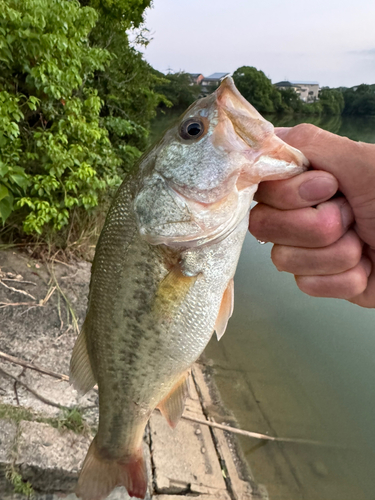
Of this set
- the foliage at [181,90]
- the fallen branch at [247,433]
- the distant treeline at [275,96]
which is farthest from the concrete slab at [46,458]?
the foliage at [181,90]

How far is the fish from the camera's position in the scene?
4.13ft

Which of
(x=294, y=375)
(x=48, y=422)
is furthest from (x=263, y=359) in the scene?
(x=48, y=422)

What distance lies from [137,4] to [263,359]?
37.8 ft

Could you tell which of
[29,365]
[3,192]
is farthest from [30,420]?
[3,192]

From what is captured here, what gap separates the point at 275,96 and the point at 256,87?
168 inches

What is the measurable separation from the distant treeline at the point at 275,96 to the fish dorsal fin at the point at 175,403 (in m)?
28.6

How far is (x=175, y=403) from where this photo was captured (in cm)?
176

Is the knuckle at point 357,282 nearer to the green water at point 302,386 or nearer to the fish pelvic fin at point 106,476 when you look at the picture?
the fish pelvic fin at point 106,476

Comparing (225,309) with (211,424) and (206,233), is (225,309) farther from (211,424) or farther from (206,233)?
(211,424)

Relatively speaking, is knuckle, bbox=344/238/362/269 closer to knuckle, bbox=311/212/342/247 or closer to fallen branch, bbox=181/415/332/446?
knuckle, bbox=311/212/342/247

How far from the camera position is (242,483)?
11.9 ft

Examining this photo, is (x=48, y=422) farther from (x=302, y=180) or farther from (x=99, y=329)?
(x=302, y=180)

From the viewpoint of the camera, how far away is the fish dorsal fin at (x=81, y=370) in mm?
1700

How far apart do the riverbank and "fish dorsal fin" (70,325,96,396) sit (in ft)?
3.60
